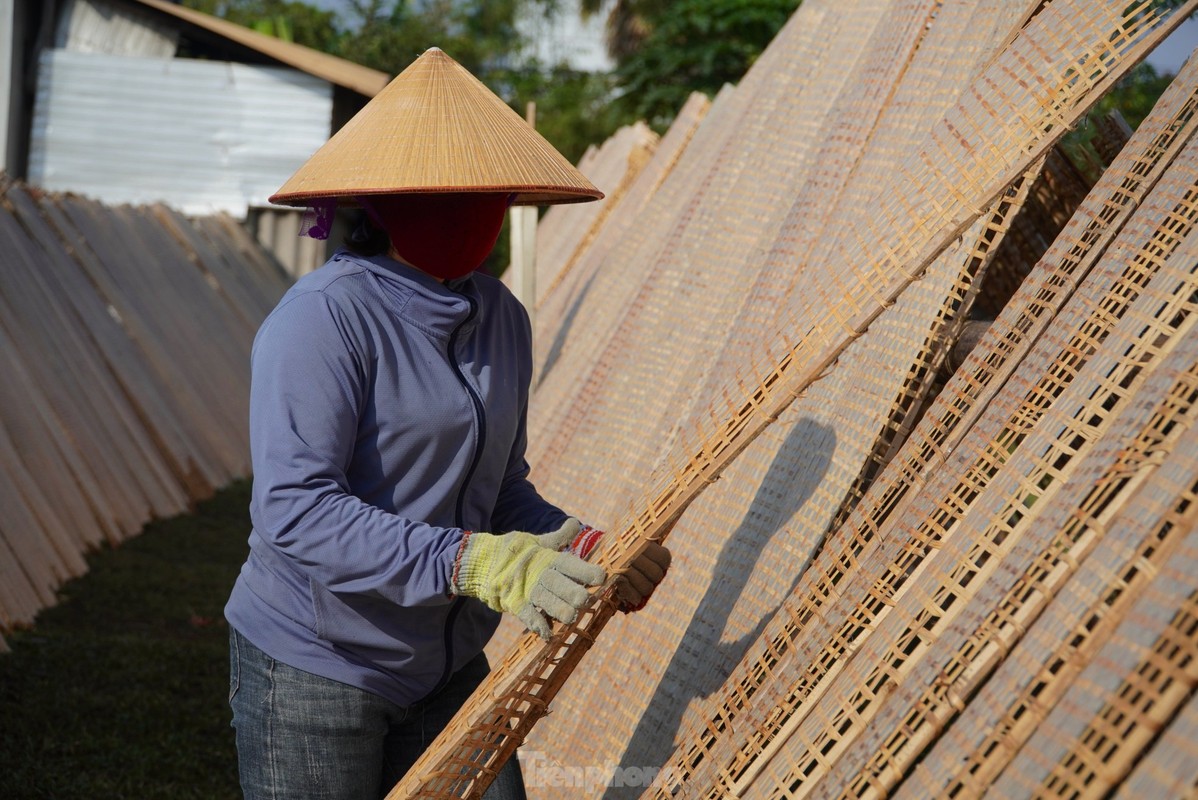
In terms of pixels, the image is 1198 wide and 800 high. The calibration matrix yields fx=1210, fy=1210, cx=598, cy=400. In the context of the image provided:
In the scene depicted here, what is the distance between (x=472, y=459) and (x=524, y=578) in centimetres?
31

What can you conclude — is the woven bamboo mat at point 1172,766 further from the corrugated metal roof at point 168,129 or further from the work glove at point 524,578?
the corrugated metal roof at point 168,129

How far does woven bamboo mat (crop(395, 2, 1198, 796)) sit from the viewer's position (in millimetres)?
2141

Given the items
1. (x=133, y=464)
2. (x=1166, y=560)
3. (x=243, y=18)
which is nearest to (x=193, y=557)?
(x=133, y=464)

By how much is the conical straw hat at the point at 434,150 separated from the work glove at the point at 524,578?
633mm

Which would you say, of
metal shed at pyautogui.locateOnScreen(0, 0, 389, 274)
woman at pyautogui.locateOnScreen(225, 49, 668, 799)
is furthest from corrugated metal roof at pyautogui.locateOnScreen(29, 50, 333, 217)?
woman at pyautogui.locateOnScreen(225, 49, 668, 799)

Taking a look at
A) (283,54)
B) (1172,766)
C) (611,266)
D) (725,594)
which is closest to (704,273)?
(725,594)

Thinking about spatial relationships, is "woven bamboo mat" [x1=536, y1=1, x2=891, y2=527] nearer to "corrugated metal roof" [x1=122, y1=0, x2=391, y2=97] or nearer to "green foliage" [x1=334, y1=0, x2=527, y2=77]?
"corrugated metal roof" [x1=122, y1=0, x2=391, y2=97]

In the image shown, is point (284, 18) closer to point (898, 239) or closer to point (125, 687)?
point (125, 687)

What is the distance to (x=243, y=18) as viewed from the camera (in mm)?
28547

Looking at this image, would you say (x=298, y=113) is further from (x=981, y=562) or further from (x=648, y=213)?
(x=981, y=562)

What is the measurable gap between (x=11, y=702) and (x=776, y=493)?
10.2 ft

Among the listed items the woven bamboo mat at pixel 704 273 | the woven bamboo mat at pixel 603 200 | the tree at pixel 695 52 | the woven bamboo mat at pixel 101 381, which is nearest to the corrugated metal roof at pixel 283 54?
the woven bamboo mat at pixel 101 381

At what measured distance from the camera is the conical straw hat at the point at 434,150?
7.06 feet

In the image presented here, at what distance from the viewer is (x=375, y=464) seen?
2.14m
